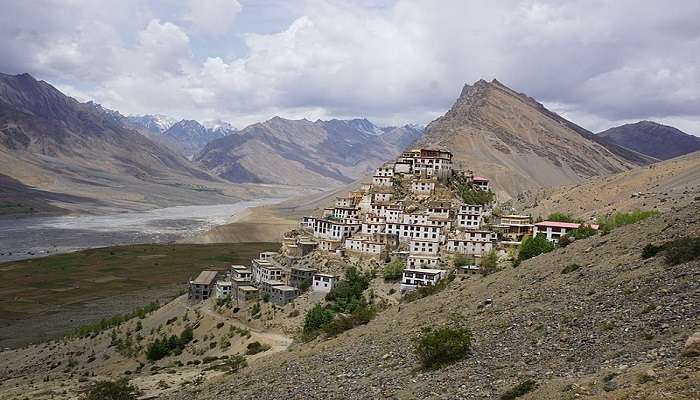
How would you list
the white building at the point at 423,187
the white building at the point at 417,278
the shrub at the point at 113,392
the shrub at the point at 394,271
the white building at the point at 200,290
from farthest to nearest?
the white building at the point at 423,187 < the white building at the point at 200,290 < the shrub at the point at 394,271 < the white building at the point at 417,278 < the shrub at the point at 113,392

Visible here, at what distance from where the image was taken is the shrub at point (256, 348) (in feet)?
149

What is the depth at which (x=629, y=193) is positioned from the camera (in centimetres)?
10238

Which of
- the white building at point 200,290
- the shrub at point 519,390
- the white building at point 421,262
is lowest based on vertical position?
the white building at point 200,290

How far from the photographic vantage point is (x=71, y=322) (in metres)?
72.3

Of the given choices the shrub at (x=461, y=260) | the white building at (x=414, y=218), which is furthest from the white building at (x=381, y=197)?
the shrub at (x=461, y=260)

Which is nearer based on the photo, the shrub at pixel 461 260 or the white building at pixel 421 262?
the shrub at pixel 461 260

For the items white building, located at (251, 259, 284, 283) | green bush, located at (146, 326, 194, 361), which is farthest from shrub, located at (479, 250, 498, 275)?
green bush, located at (146, 326, 194, 361)

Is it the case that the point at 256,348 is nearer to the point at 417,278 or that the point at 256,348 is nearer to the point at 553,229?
the point at 417,278

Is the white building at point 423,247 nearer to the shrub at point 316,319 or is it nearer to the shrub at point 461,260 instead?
the shrub at point 461,260

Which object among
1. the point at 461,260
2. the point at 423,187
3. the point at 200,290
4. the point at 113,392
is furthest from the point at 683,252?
the point at 200,290

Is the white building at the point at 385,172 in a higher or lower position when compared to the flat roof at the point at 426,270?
higher

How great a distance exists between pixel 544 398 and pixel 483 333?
8.65 metres

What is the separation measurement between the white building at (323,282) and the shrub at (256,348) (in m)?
9.40

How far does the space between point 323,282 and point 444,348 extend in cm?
3374
